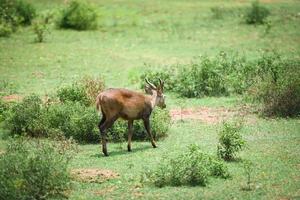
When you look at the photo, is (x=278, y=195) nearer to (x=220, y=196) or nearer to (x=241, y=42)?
(x=220, y=196)

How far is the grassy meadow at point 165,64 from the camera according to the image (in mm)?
11195

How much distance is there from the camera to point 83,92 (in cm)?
1596

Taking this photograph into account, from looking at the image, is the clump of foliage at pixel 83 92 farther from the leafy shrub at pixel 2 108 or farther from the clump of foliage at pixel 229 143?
the clump of foliage at pixel 229 143

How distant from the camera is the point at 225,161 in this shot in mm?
12555

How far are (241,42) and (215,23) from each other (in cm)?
428

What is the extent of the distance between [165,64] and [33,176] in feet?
43.3

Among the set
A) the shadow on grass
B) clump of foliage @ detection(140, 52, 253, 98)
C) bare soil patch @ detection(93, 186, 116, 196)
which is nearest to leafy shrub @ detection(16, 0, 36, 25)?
clump of foliage @ detection(140, 52, 253, 98)

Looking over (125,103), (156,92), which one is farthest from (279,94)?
(125,103)

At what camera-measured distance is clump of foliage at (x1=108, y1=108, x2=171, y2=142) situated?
1414 cm

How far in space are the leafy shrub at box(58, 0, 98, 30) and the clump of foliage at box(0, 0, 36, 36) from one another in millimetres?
1510

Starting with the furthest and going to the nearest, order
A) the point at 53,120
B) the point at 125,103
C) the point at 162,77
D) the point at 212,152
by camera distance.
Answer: the point at 162,77 < the point at 53,120 < the point at 212,152 < the point at 125,103

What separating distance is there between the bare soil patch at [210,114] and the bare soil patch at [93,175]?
4721 millimetres

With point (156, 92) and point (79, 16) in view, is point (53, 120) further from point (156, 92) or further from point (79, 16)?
point (79, 16)

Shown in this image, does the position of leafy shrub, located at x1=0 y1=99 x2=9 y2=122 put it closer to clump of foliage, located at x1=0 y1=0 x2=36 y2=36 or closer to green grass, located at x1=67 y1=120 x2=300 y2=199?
green grass, located at x1=67 y1=120 x2=300 y2=199
